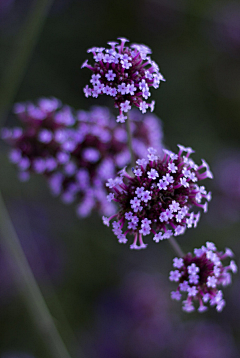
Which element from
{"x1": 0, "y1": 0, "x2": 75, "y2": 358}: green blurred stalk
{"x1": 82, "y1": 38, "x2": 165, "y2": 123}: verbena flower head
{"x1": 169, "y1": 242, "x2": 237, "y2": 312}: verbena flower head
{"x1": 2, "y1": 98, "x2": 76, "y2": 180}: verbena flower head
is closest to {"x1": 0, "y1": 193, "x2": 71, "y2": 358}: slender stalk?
{"x1": 0, "y1": 0, "x2": 75, "y2": 358}: green blurred stalk

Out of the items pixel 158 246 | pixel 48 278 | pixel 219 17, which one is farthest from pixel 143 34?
pixel 48 278

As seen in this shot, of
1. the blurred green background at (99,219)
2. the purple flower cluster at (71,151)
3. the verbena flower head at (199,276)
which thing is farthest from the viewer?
the blurred green background at (99,219)

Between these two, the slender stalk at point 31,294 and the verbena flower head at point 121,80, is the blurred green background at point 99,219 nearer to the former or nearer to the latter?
the slender stalk at point 31,294

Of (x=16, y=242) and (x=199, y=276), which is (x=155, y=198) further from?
(x=16, y=242)

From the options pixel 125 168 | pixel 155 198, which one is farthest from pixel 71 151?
pixel 155 198

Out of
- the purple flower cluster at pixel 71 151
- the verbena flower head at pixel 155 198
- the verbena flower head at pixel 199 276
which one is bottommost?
the verbena flower head at pixel 199 276

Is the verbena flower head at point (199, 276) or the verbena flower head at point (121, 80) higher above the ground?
the verbena flower head at point (121, 80)

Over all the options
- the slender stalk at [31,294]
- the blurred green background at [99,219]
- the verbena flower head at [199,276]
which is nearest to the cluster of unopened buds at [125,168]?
the verbena flower head at [199,276]

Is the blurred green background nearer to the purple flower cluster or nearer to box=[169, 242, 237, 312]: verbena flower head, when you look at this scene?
the purple flower cluster

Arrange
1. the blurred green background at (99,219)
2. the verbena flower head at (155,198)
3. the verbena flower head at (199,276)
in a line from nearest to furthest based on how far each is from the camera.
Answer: the verbena flower head at (155,198) < the verbena flower head at (199,276) < the blurred green background at (99,219)
